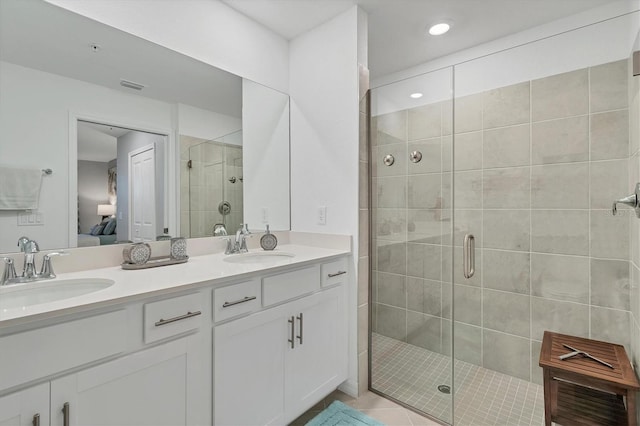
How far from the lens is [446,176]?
1960 millimetres

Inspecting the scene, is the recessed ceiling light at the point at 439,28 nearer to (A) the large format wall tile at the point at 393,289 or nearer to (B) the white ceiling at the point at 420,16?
(B) the white ceiling at the point at 420,16

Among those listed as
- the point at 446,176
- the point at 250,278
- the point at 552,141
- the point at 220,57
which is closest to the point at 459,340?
the point at 446,176

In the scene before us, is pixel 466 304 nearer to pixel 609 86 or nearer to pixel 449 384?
pixel 449 384

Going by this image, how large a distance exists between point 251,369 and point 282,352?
20 centimetres

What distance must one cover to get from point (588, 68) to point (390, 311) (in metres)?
2.00

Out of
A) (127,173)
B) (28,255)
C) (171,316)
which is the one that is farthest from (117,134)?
(171,316)

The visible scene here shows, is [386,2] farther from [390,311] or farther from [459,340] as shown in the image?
[459,340]

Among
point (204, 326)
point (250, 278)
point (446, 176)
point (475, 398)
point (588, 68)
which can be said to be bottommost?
point (475, 398)

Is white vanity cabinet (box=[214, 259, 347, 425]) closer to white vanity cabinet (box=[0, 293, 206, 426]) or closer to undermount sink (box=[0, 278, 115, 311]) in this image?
white vanity cabinet (box=[0, 293, 206, 426])

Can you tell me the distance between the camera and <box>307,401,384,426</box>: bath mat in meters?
1.70

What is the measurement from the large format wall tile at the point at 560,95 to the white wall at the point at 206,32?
5.85 feet

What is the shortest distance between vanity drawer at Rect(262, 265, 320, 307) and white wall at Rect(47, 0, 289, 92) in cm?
139

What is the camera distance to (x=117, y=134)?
157cm

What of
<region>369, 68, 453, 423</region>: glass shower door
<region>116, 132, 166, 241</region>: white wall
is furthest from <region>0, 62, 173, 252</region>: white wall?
<region>369, 68, 453, 423</region>: glass shower door
